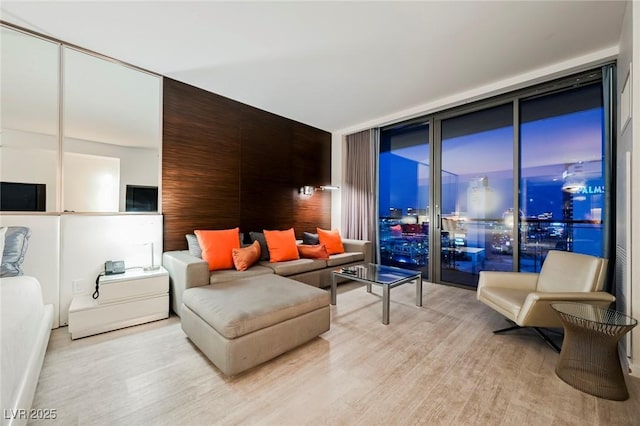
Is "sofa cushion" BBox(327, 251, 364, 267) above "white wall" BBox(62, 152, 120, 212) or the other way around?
the other way around

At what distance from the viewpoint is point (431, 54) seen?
8.84ft

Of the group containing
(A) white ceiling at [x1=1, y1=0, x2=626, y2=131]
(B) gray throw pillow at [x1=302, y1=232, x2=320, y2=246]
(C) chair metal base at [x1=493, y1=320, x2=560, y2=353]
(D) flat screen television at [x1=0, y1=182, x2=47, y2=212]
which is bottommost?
(C) chair metal base at [x1=493, y1=320, x2=560, y2=353]

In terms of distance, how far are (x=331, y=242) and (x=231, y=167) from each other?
1935 mm

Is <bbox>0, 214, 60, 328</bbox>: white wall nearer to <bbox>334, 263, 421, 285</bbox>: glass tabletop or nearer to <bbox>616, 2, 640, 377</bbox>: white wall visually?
<bbox>334, 263, 421, 285</bbox>: glass tabletop

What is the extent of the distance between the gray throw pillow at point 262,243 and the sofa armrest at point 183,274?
100 centimetres

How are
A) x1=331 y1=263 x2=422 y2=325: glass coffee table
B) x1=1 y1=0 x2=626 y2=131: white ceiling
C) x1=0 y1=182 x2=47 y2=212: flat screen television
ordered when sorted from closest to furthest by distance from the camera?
x1=1 y1=0 x2=626 y2=131: white ceiling → x1=0 y1=182 x2=47 y2=212: flat screen television → x1=331 y1=263 x2=422 y2=325: glass coffee table

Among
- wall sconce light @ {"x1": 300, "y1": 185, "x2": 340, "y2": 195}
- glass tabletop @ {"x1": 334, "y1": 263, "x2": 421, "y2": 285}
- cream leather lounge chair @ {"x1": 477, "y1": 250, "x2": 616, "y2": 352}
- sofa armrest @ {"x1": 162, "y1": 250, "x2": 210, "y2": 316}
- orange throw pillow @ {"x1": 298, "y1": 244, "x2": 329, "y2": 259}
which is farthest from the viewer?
wall sconce light @ {"x1": 300, "y1": 185, "x2": 340, "y2": 195}

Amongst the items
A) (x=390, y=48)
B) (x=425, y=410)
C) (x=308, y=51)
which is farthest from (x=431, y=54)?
(x=425, y=410)

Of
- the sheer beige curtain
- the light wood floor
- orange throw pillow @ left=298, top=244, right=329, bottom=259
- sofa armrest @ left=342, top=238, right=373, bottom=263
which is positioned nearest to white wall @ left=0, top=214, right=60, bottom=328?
the light wood floor

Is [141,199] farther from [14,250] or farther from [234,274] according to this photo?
[234,274]

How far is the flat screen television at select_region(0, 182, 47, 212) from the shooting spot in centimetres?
224

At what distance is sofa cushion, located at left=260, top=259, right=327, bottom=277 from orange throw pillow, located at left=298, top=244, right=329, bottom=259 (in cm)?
10

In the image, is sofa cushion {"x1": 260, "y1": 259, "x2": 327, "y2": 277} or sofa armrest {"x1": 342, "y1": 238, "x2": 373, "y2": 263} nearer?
sofa cushion {"x1": 260, "y1": 259, "x2": 327, "y2": 277}

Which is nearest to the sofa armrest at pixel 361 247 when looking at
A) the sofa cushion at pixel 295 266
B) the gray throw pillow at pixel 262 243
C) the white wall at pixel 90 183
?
the sofa cushion at pixel 295 266
